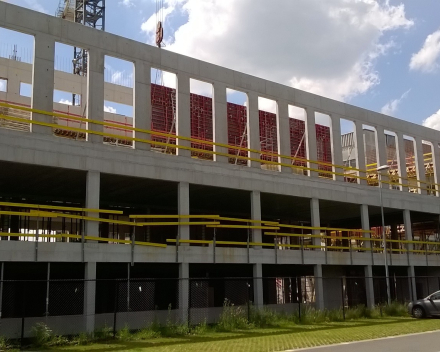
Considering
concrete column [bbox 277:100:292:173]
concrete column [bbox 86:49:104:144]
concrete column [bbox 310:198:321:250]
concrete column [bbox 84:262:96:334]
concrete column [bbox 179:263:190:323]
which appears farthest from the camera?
concrete column [bbox 310:198:321:250]

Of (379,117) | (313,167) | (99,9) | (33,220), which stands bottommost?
(33,220)

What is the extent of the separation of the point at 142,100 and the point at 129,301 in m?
8.50

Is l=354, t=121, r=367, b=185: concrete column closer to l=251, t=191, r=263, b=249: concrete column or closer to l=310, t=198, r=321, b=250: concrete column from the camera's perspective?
l=310, t=198, r=321, b=250: concrete column

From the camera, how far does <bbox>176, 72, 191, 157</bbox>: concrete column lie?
23266 mm

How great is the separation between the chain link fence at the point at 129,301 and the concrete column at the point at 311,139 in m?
6.04

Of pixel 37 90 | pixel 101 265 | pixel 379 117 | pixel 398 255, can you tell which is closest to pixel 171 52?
pixel 37 90

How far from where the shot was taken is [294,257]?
2548cm

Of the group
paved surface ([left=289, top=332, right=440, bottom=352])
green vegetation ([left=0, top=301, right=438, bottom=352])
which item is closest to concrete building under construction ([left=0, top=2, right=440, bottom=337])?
green vegetation ([left=0, top=301, right=438, bottom=352])

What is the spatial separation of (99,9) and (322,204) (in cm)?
3943

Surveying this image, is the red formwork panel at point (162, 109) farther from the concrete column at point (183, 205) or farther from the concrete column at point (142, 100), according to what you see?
the concrete column at point (183, 205)

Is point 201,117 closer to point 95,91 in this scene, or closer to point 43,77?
point 95,91

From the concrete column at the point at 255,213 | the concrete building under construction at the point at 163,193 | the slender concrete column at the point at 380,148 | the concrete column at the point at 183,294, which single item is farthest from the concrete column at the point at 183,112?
the slender concrete column at the point at 380,148

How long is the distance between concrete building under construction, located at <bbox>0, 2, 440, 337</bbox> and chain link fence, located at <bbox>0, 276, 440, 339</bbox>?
0.09 meters

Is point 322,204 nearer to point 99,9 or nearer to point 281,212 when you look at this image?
point 281,212
